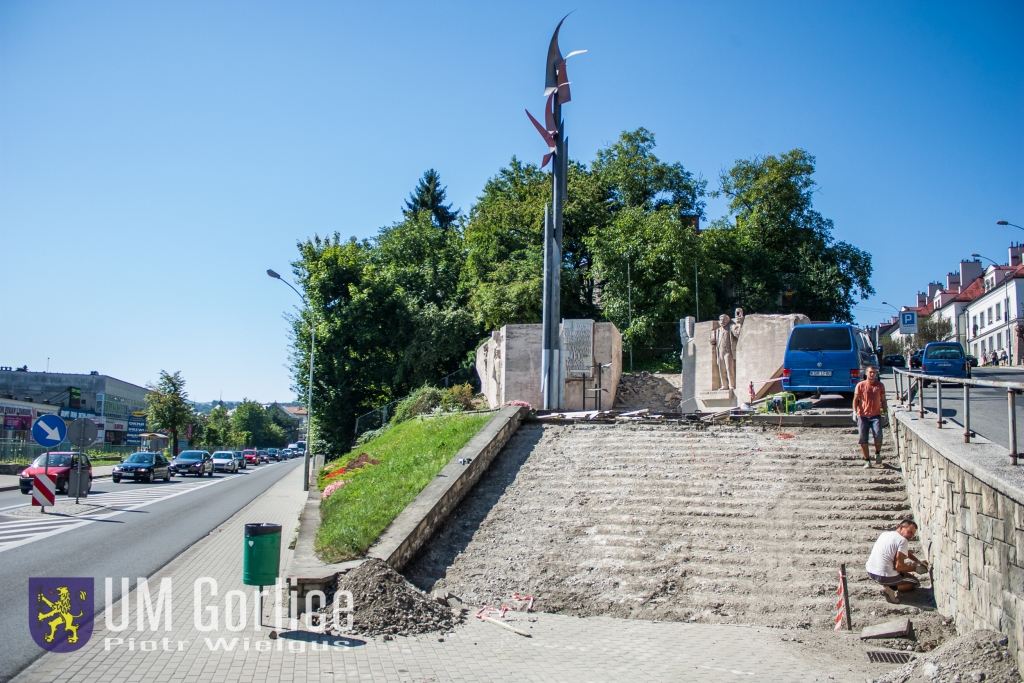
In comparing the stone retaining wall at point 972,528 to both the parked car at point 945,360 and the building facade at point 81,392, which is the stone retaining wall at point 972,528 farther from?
the building facade at point 81,392

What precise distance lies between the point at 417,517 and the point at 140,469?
90.5 ft

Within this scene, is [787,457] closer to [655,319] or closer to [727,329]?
[727,329]

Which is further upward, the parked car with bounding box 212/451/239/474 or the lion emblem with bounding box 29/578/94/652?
the lion emblem with bounding box 29/578/94/652

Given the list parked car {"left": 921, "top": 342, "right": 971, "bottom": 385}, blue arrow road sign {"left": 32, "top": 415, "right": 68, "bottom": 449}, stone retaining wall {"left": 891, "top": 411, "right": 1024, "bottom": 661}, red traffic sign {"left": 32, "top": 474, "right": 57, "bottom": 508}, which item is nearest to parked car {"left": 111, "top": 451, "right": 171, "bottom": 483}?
red traffic sign {"left": 32, "top": 474, "right": 57, "bottom": 508}

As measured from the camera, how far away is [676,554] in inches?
387

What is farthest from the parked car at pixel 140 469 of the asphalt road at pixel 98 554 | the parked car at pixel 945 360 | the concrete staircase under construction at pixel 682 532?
the parked car at pixel 945 360

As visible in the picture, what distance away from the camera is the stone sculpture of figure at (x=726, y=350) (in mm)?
22906

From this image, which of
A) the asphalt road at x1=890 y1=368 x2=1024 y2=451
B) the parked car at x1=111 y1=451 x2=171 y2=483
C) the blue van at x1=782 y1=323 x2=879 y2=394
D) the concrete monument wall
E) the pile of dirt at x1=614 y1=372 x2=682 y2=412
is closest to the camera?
the asphalt road at x1=890 y1=368 x2=1024 y2=451

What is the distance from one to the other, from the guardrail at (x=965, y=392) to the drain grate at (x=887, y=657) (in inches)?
79.9

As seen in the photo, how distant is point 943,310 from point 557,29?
224ft

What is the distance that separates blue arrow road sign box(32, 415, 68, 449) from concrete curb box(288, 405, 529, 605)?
6215mm

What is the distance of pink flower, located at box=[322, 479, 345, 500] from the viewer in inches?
597

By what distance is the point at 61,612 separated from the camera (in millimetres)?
8484

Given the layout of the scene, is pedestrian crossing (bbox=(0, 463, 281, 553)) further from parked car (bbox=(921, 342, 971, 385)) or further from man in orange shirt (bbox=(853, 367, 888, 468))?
parked car (bbox=(921, 342, 971, 385))
